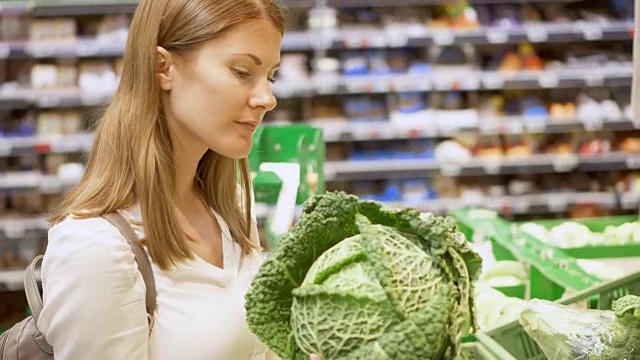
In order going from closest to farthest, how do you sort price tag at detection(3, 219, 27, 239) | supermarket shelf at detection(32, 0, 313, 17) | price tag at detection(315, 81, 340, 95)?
1. supermarket shelf at detection(32, 0, 313, 17)
2. price tag at detection(3, 219, 27, 239)
3. price tag at detection(315, 81, 340, 95)

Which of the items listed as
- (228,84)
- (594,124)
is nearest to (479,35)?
(594,124)

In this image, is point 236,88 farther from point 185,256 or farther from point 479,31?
point 479,31

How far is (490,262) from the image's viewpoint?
3.00 metres

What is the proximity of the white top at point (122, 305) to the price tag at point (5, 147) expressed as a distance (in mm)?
4476

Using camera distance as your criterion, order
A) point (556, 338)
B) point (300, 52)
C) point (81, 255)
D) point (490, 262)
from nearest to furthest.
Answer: point (81, 255)
point (556, 338)
point (490, 262)
point (300, 52)

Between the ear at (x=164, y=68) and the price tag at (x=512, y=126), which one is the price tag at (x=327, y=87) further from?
the ear at (x=164, y=68)

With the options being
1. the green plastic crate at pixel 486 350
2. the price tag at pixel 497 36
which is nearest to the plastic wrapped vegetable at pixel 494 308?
the green plastic crate at pixel 486 350

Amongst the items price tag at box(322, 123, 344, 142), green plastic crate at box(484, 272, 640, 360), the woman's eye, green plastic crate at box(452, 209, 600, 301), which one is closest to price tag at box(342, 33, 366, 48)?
price tag at box(322, 123, 344, 142)

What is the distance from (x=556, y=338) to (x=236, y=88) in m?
0.76

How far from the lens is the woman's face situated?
1.52 m

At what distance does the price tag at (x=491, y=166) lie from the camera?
6.12 m

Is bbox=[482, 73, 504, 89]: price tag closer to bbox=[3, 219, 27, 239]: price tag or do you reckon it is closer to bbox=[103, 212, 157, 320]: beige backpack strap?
bbox=[3, 219, 27, 239]: price tag

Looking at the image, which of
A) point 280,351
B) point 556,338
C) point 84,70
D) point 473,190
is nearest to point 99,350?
point 280,351

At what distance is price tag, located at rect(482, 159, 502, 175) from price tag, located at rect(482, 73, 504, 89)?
1.77 feet
